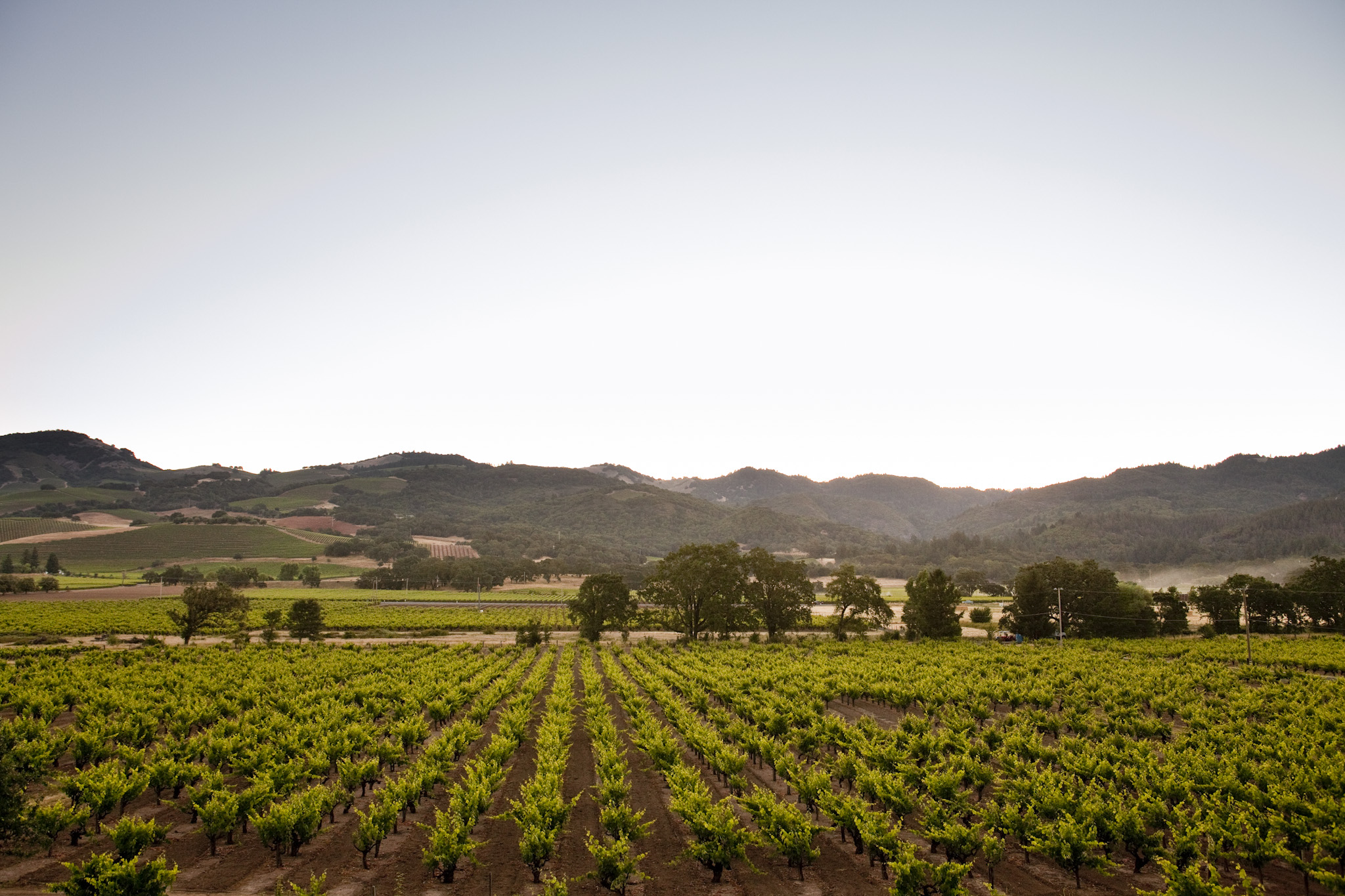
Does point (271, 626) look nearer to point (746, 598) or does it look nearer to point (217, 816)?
point (746, 598)

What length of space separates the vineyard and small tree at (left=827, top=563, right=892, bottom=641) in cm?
4048

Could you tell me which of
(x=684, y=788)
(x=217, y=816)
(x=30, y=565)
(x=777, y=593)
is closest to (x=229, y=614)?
(x=777, y=593)

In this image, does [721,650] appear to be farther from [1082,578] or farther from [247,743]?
[1082,578]

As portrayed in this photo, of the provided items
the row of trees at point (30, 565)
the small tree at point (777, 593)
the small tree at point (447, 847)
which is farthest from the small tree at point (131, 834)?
the row of trees at point (30, 565)

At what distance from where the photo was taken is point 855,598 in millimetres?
80938

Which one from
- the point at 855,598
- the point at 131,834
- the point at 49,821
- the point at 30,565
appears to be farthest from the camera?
the point at 30,565

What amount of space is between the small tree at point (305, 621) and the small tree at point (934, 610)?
68843mm

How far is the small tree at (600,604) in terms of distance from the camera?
262 ft

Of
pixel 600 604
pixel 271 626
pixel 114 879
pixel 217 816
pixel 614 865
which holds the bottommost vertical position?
pixel 271 626

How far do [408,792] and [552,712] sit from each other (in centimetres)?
1074

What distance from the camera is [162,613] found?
97438 mm

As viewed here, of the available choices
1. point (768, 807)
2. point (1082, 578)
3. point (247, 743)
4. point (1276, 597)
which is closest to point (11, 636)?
point (247, 743)

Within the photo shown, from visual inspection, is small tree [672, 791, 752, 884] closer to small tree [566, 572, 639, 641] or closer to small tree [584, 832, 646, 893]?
small tree [584, 832, 646, 893]

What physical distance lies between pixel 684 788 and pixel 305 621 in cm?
6781
